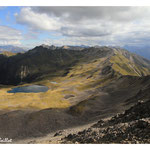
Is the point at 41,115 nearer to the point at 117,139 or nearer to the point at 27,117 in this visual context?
the point at 27,117

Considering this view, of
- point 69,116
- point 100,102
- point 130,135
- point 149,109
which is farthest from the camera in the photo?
point 100,102

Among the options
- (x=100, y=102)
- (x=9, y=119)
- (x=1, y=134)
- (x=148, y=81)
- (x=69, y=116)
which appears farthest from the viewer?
(x=148, y=81)

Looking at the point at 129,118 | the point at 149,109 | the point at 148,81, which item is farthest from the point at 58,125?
the point at 148,81

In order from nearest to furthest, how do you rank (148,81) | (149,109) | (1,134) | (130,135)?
1. (130,135)
2. (149,109)
3. (1,134)
4. (148,81)

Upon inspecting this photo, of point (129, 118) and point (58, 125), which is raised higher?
point (129, 118)

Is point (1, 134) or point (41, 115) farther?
point (41, 115)

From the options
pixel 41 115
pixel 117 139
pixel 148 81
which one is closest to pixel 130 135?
pixel 117 139

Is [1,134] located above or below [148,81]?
below

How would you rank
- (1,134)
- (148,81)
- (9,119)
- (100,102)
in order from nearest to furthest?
(1,134)
(9,119)
(100,102)
(148,81)

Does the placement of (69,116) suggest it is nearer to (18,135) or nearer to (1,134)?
(18,135)
